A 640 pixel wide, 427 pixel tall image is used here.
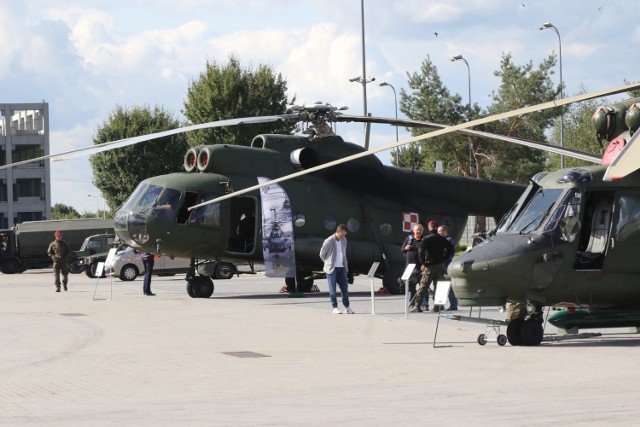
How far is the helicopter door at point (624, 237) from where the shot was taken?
15.0 meters

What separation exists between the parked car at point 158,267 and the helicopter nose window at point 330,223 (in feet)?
38.3

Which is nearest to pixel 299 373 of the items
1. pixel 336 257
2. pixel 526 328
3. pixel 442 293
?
pixel 442 293

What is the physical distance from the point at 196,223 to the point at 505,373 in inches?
559

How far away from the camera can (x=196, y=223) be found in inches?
995

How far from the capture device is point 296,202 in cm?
2591

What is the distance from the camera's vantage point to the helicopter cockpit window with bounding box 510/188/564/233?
15.1 m

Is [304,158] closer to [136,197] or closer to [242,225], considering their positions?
[242,225]

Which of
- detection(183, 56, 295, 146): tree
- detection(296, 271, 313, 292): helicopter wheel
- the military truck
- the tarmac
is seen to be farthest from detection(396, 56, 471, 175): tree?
the tarmac

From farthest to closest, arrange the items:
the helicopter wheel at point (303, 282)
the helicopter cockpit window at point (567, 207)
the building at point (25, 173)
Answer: the building at point (25, 173)
the helicopter wheel at point (303, 282)
the helicopter cockpit window at point (567, 207)

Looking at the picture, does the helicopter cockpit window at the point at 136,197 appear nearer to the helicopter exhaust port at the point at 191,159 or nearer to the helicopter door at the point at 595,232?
the helicopter exhaust port at the point at 191,159

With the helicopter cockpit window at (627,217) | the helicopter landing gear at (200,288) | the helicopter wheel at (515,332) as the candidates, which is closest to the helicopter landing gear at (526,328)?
the helicopter wheel at (515,332)

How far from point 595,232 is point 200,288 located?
13.1m

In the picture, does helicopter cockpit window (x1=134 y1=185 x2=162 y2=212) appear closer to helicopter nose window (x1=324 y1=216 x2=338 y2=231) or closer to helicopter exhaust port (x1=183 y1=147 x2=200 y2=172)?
helicopter exhaust port (x1=183 y1=147 x2=200 y2=172)

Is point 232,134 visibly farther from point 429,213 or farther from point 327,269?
point 327,269
